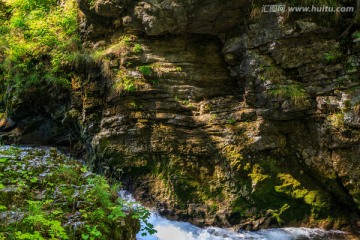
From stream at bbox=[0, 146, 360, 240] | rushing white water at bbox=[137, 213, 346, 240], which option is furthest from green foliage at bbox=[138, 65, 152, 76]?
rushing white water at bbox=[137, 213, 346, 240]

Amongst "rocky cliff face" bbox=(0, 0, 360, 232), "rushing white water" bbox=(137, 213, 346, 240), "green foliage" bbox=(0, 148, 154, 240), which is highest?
"rocky cliff face" bbox=(0, 0, 360, 232)

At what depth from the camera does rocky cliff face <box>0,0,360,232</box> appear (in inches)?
257

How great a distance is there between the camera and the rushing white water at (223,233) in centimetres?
615

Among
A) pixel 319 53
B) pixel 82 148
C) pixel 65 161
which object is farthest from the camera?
pixel 82 148

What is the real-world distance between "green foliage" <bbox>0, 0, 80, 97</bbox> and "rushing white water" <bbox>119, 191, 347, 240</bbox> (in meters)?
4.83

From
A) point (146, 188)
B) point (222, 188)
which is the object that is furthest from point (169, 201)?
point (222, 188)

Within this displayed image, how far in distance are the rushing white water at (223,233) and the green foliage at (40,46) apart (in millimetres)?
4828

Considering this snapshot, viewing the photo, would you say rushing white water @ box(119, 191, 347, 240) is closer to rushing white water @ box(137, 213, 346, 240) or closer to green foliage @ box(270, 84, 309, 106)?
rushing white water @ box(137, 213, 346, 240)

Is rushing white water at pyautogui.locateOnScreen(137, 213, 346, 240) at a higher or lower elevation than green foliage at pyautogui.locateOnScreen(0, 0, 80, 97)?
lower

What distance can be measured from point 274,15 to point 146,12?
3.02 metres

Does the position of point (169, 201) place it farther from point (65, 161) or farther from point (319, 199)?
point (319, 199)

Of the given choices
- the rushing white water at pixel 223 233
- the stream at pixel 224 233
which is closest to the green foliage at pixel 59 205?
the stream at pixel 224 233

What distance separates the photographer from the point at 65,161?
588 cm

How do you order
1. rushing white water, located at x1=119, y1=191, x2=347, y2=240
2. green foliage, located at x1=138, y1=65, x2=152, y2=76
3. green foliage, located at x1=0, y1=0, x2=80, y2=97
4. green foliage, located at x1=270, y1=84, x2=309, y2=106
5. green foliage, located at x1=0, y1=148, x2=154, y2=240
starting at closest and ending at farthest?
green foliage, located at x1=0, y1=148, x2=154, y2=240 → rushing white water, located at x1=119, y1=191, x2=347, y2=240 → green foliage, located at x1=270, y1=84, x2=309, y2=106 → green foliage, located at x1=138, y1=65, x2=152, y2=76 → green foliage, located at x1=0, y1=0, x2=80, y2=97
